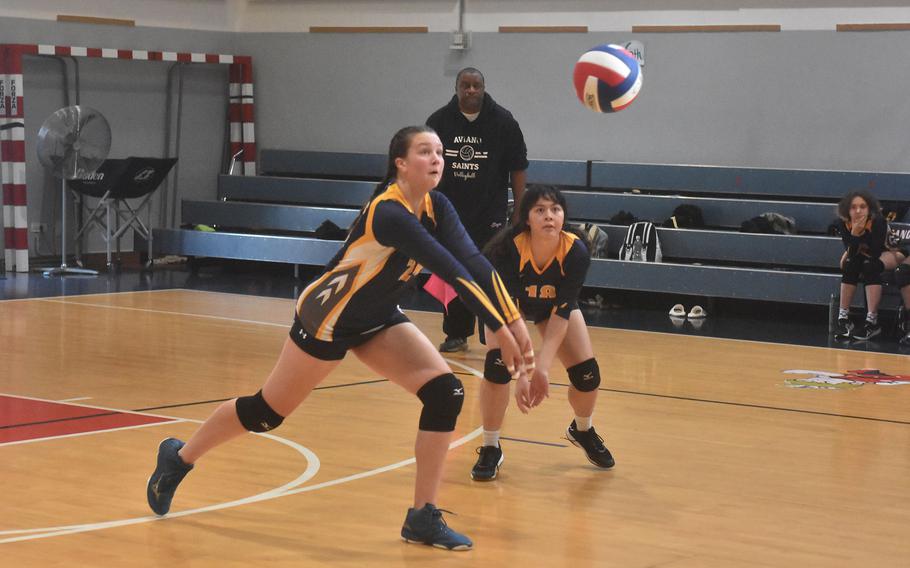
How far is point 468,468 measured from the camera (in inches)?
213

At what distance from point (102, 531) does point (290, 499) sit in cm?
74

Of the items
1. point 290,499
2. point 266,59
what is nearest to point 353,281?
point 290,499

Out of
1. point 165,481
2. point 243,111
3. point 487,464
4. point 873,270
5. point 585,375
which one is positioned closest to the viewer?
point 165,481

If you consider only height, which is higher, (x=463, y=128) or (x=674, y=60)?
(x=674, y=60)

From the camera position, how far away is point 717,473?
5.38m

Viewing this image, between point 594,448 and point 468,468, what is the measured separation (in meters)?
0.53

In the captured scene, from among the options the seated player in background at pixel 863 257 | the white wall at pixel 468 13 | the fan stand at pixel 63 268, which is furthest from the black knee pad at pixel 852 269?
the fan stand at pixel 63 268

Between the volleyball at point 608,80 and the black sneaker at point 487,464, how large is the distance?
2.54 m

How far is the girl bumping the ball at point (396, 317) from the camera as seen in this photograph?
4152 mm

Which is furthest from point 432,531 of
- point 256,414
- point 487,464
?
point 487,464

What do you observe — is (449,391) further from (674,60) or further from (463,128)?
(674,60)

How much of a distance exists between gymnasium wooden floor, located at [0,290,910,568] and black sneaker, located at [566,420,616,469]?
6 centimetres

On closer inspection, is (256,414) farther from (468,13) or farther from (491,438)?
(468,13)

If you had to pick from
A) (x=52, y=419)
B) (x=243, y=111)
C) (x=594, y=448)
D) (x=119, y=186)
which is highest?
(x=243, y=111)
